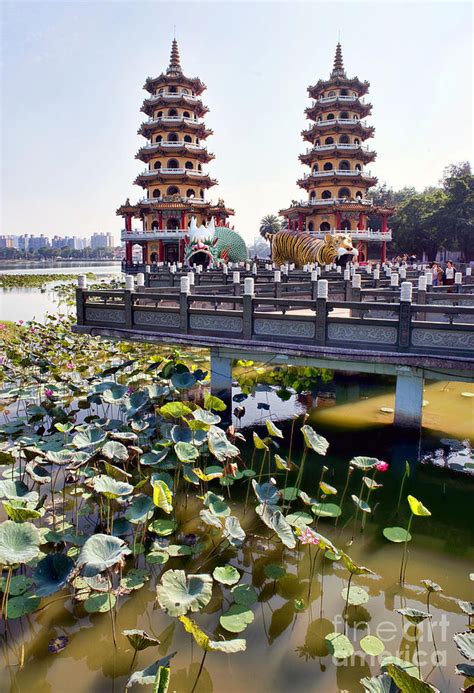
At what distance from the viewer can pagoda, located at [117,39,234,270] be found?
42062mm

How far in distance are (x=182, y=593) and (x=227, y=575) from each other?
1.07 meters

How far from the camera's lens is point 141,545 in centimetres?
577

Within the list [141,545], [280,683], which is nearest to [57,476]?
[141,545]

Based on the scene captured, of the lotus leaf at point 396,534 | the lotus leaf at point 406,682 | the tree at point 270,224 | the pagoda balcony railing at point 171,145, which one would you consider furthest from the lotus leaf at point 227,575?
the tree at point 270,224

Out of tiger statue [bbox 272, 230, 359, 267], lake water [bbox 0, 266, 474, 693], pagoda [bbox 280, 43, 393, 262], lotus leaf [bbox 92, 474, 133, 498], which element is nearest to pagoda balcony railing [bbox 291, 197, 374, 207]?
pagoda [bbox 280, 43, 393, 262]

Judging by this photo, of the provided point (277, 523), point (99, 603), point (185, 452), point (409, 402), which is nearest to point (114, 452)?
point (185, 452)

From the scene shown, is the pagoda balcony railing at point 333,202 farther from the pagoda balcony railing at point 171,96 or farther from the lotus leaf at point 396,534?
the lotus leaf at point 396,534

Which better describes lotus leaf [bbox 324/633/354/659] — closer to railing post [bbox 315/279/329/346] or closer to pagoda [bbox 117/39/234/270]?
railing post [bbox 315/279/329/346]

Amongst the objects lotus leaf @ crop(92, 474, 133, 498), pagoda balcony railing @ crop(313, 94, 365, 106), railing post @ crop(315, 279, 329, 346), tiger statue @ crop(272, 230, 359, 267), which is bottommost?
lotus leaf @ crop(92, 474, 133, 498)

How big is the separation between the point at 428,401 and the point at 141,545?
27.4ft

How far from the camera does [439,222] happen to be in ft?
156

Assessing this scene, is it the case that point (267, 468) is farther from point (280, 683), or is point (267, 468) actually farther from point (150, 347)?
→ point (150, 347)

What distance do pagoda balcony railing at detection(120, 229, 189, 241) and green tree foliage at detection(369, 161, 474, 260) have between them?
75.5 feet

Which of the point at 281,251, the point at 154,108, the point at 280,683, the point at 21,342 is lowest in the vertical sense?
the point at 280,683
